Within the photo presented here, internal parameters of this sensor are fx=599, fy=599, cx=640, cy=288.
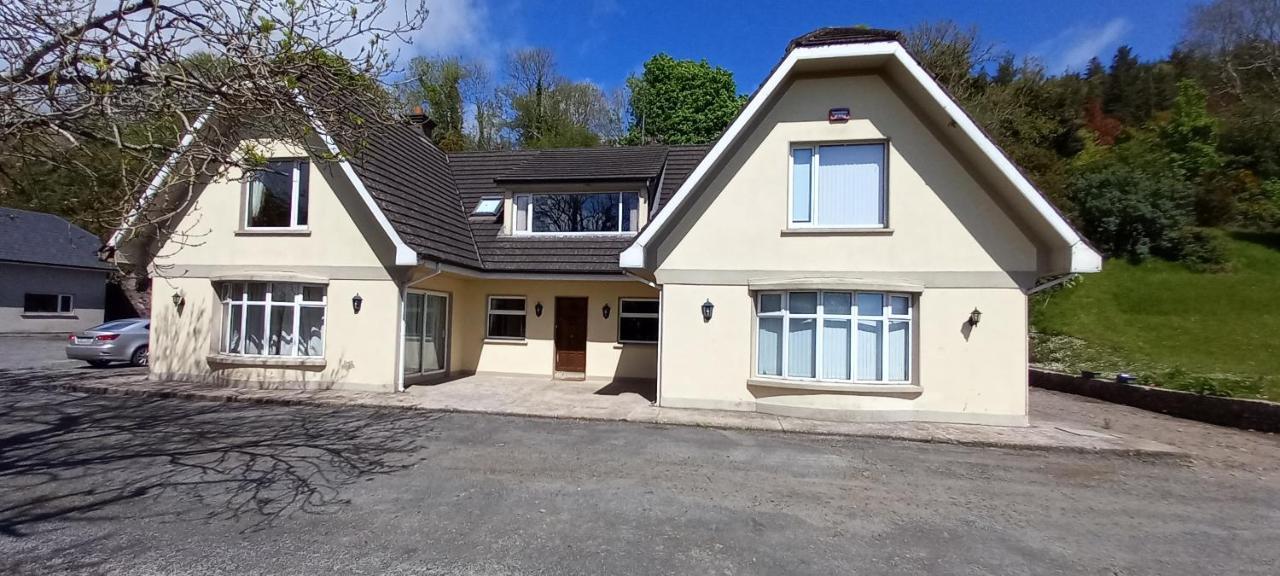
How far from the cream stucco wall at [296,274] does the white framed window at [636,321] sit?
5.34 metres

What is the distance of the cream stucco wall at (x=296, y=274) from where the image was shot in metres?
12.4

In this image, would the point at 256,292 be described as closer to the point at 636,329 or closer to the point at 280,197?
the point at 280,197

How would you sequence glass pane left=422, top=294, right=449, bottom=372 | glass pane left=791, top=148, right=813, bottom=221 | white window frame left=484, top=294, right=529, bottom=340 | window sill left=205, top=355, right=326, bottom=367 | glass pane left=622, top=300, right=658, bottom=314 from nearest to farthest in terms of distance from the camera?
1. glass pane left=791, top=148, right=813, bottom=221
2. window sill left=205, top=355, right=326, bottom=367
3. glass pane left=422, top=294, right=449, bottom=372
4. glass pane left=622, top=300, right=658, bottom=314
5. white window frame left=484, top=294, right=529, bottom=340

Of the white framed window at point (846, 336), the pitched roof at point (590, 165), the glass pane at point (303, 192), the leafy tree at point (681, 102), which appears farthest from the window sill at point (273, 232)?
the leafy tree at point (681, 102)

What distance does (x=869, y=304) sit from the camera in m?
10.9

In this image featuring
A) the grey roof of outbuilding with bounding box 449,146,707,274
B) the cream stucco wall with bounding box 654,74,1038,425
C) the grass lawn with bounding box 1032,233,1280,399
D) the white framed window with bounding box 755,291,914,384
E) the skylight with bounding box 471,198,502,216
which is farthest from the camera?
the grass lawn with bounding box 1032,233,1280,399

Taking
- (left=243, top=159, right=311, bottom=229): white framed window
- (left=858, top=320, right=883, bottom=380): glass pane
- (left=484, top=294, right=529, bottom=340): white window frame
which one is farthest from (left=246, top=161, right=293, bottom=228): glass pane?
(left=858, top=320, right=883, bottom=380): glass pane

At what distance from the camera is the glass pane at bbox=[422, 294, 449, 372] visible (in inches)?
553

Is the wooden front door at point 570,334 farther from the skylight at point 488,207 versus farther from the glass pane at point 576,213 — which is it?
the skylight at point 488,207

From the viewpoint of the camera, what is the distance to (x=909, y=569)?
15.8 ft

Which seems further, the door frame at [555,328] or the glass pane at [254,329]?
the door frame at [555,328]

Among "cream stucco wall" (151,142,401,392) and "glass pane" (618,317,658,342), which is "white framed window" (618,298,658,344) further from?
"cream stucco wall" (151,142,401,392)

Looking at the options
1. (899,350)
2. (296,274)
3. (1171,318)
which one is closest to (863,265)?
(899,350)

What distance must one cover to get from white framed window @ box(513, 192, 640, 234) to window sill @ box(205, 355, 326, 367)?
5558 millimetres
